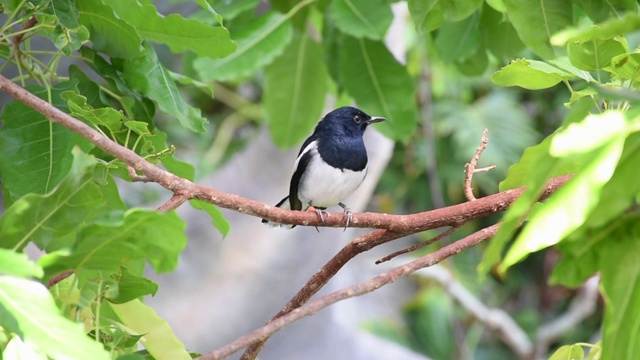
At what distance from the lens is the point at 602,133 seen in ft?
2.29

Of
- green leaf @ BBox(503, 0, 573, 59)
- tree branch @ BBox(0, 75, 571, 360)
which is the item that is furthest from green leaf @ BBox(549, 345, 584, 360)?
green leaf @ BBox(503, 0, 573, 59)

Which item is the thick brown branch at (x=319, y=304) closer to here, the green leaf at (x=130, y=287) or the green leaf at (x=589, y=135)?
the green leaf at (x=130, y=287)

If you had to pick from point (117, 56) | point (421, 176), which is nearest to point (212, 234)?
point (421, 176)

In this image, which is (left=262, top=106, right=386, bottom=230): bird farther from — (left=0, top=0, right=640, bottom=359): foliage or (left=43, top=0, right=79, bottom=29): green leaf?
(left=43, top=0, right=79, bottom=29): green leaf

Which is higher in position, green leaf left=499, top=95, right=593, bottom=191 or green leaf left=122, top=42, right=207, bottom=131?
green leaf left=122, top=42, right=207, bottom=131

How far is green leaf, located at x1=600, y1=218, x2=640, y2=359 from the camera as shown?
35.2 inches

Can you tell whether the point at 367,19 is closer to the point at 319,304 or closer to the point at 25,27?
the point at 25,27

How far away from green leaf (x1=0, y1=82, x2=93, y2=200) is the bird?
99 cm

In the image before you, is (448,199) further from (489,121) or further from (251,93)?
(251,93)

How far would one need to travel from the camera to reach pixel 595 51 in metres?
1.12

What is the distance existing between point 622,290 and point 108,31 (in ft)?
2.91

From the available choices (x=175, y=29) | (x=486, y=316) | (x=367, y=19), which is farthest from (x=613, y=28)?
(x=486, y=316)

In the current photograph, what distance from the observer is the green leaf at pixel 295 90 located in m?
2.17

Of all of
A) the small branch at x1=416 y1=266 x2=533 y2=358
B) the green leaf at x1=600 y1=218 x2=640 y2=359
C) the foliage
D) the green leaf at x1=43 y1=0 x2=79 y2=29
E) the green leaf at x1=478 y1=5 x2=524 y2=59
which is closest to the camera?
the foliage
